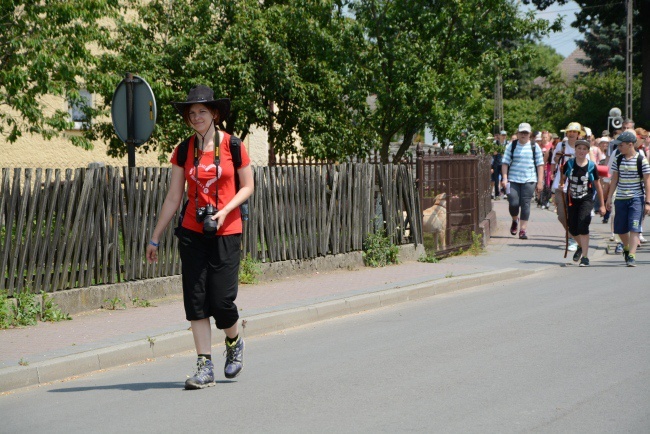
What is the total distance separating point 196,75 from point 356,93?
276 cm

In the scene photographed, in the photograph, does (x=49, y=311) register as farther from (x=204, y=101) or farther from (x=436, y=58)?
(x=436, y=58)

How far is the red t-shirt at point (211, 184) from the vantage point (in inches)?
262

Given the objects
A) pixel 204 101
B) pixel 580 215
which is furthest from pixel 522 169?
pixel 204 101

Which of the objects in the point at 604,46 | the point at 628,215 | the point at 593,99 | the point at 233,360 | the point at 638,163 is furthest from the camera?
the point at 604,46

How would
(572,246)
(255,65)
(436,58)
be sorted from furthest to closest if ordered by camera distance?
(436,58), (255,65), (572,246)

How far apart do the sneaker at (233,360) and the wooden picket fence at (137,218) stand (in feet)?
9.41

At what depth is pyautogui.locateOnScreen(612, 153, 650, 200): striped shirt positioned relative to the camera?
1374 centimetres

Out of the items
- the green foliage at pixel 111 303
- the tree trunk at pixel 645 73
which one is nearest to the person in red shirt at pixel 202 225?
the green foliage at pixel 111 303

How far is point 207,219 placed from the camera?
21.3 ft

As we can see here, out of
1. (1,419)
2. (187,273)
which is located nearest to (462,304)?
(187,273)

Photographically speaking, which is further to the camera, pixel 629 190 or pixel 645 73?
pixel 645 73

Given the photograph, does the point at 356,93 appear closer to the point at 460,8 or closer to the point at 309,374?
the point at 460,8

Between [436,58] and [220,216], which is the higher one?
[436,58]

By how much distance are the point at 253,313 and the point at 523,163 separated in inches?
358
